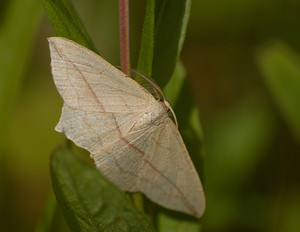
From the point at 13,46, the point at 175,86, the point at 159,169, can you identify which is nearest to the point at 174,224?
the point at 159,169

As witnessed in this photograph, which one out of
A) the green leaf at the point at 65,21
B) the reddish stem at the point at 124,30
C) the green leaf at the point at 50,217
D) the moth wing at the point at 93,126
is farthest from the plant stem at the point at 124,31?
the green leaf at the point at 50,217

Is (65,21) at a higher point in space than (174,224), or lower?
higher

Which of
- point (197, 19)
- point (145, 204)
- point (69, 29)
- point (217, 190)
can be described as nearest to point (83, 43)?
point (69, 29)

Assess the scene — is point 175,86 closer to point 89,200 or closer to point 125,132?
point 125,132

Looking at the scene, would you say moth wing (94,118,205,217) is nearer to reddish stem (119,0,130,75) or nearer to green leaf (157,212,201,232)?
green leaf (157,212,201,232)

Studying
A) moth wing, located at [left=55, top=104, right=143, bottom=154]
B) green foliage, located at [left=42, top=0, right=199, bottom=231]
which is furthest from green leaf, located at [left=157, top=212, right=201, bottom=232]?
moth wing, located at [left=55, top=104, right=143, bottom=154]

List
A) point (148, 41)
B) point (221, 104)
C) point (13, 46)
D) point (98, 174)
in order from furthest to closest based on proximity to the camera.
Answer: point (221, 104) → point (13, 46) → point (148, 41) → point (98, 174)

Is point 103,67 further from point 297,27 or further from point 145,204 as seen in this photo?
point 297,27
